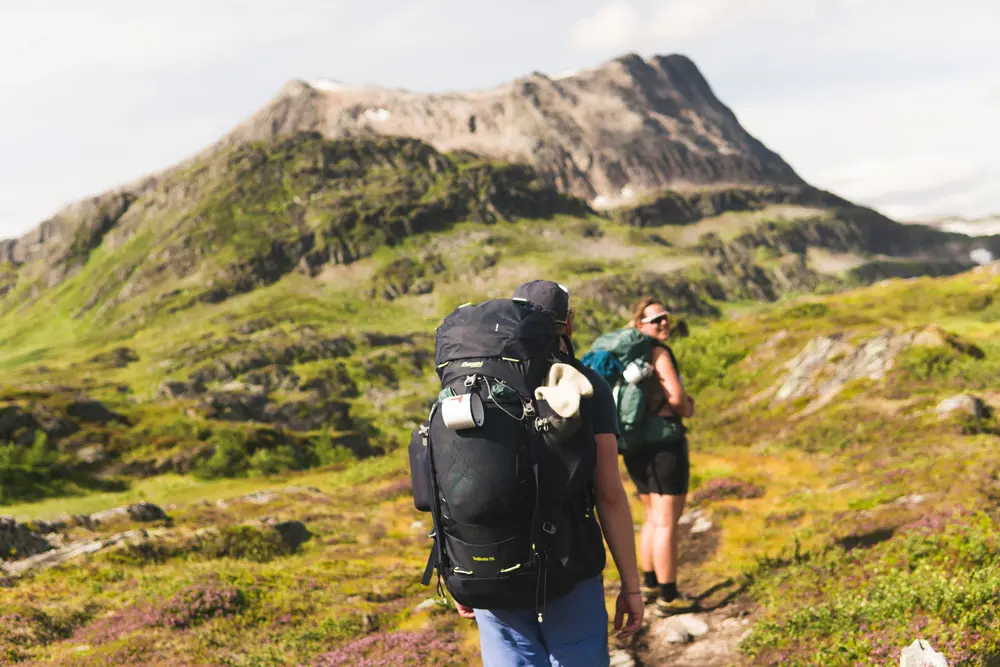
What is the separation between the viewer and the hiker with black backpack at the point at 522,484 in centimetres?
421

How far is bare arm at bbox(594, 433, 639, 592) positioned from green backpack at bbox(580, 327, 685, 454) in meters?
3.29

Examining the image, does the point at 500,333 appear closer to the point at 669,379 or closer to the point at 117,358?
the point at 669,379

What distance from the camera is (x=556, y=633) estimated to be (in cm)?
447

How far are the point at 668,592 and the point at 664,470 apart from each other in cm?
179

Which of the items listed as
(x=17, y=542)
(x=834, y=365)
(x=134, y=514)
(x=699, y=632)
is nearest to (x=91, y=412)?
(x=134, y=514)

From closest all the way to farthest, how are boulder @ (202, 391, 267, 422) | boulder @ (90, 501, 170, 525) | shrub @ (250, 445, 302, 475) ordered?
boulder @ (90, 501, 170, 525) → shrub @ (250, 445, 302, 475) → boulder @ (202, 391, 267, 422)

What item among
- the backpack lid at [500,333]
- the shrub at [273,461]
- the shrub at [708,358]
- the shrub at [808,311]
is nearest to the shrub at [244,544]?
the backpack lid at [500,333]

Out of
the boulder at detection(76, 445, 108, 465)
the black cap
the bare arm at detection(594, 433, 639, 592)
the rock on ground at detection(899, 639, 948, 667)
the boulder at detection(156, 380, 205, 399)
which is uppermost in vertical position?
the black cap

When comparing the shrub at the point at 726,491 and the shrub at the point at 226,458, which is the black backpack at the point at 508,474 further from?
the shrub at the point at 226,458

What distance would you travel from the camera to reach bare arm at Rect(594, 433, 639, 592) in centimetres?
459

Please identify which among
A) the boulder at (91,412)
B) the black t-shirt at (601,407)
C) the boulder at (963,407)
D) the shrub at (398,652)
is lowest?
the boulder at (91,412)

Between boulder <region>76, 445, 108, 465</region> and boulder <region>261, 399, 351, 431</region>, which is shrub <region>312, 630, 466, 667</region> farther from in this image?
boulder <region>261, 399, 351, 431</region>

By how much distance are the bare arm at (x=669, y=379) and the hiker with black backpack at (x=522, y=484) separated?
3882 mm

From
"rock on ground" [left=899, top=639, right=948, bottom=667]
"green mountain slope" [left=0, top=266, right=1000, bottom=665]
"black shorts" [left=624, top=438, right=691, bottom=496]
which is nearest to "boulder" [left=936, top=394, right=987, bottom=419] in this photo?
"green mountain slope" [left=0, top=266, right=1000, bottom=665]
